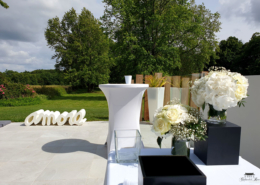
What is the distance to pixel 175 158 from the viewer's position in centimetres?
90

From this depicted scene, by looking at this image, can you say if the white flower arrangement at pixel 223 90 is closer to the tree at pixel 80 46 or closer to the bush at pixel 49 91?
the bush at pixel 49 91

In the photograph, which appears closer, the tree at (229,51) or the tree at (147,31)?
the tree at (147,31)

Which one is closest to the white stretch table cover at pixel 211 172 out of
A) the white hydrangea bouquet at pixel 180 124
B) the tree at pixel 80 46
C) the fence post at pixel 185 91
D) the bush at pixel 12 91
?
the white hydrangea bouquet at pixel 180 124

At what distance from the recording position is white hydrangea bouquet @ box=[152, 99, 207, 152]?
100 centimetres

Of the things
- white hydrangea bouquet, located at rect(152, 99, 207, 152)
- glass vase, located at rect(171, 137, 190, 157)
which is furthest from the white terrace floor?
white hydrangea bouquet, located at rect(152, 99, 207, 152)

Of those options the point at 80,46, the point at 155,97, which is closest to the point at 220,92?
the point at 155,97

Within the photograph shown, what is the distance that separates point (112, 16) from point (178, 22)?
4347 mm

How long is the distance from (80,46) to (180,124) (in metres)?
15.7

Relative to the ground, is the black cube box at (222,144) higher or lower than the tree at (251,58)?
lower

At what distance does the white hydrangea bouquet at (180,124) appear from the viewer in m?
1.00

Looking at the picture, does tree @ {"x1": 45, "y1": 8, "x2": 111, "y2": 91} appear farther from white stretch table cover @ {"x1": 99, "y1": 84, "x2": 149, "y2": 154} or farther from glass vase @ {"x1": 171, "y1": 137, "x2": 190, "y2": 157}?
glass vase @ {"x1": 171, "y1": 137, "x2": 190, "y2": 157}

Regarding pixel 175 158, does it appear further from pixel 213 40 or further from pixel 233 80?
pixel 213 40

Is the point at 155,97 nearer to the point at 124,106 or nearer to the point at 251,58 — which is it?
the point at 124,106

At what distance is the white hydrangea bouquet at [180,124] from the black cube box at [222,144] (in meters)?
0.06
